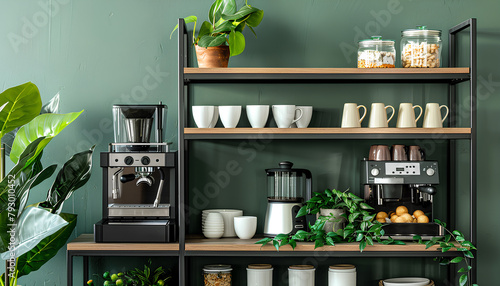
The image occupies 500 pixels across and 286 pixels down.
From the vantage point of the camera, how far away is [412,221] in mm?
2395

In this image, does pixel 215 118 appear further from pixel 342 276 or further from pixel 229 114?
pixel 342 276

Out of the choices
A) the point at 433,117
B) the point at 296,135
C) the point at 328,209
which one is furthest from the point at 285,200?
the point at 433,117

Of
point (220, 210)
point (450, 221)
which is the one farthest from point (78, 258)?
point (450, 221)

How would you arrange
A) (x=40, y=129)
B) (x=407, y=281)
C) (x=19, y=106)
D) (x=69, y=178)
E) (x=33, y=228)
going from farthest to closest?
(x=407, y=281), (x=69, y=178), (x=40, y=129), (x=19, y=106), (x=33, y=228)

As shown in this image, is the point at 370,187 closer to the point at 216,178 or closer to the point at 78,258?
the point at 216,178

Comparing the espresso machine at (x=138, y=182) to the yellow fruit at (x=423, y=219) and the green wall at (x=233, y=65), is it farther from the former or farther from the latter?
the yellow fruit at (x=423, y=219)

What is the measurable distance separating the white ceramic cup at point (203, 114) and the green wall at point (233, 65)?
275 millimetres

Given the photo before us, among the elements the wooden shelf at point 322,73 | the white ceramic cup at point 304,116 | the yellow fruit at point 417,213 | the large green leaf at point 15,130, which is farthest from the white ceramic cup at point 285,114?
the large green leaf at point 15,130

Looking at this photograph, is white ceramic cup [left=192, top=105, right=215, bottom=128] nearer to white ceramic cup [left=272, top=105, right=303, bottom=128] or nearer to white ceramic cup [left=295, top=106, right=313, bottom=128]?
white ceramic cup [left=272, top=105, right=303, bottom=128]

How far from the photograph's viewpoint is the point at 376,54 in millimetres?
2383

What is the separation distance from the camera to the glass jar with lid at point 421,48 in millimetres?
2379

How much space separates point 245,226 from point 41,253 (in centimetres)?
95

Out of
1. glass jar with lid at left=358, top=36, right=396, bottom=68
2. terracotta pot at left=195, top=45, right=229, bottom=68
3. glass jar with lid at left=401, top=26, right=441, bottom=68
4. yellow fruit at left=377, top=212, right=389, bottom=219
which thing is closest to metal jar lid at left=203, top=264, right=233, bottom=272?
yellow fruit at left=377, top=212, right=389, bottom=219

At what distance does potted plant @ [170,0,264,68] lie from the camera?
235 centimetres
